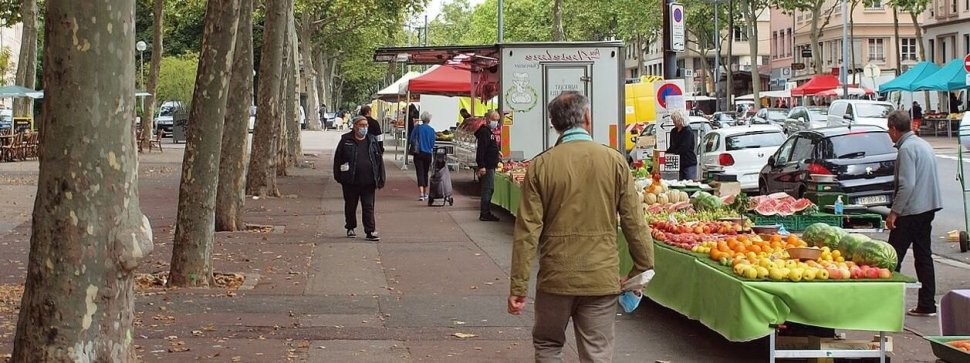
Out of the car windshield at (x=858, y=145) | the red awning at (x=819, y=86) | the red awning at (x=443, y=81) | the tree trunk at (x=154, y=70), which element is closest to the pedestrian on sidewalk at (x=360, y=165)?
the car windshield at (x=858, y=145)

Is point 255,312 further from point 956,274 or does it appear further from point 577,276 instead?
point 956,274

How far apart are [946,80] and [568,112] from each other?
4313 cm

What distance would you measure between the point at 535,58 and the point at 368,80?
116396 millimetres

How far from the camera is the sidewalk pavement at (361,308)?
930cm

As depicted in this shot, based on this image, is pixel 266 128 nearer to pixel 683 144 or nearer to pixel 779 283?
pixel 683 144

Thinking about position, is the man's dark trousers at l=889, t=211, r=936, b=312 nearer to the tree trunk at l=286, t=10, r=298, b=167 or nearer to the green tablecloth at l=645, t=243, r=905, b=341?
the green tablecloth at l=645, t=243, r=905, b=341

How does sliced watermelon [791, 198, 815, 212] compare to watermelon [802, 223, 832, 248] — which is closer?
watermelon [802, 223, 832, 248]

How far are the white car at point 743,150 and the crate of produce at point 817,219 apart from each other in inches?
550

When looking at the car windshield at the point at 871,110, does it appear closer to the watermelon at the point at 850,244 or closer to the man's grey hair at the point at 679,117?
the man's grey hair at the point at 679,117

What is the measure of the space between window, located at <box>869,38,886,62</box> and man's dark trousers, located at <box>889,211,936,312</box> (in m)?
77.2

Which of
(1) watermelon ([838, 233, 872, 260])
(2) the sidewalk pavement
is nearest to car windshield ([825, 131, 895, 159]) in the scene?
(2) the sidewalk pavement

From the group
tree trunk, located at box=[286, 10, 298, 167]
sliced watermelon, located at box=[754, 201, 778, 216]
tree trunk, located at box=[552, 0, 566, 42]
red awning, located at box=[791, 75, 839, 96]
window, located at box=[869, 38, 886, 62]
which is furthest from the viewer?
window, located at box=[869, 38, 886, 62]

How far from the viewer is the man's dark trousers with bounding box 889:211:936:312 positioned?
10727 mm

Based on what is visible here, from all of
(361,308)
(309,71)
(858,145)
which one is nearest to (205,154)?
(361,308)
